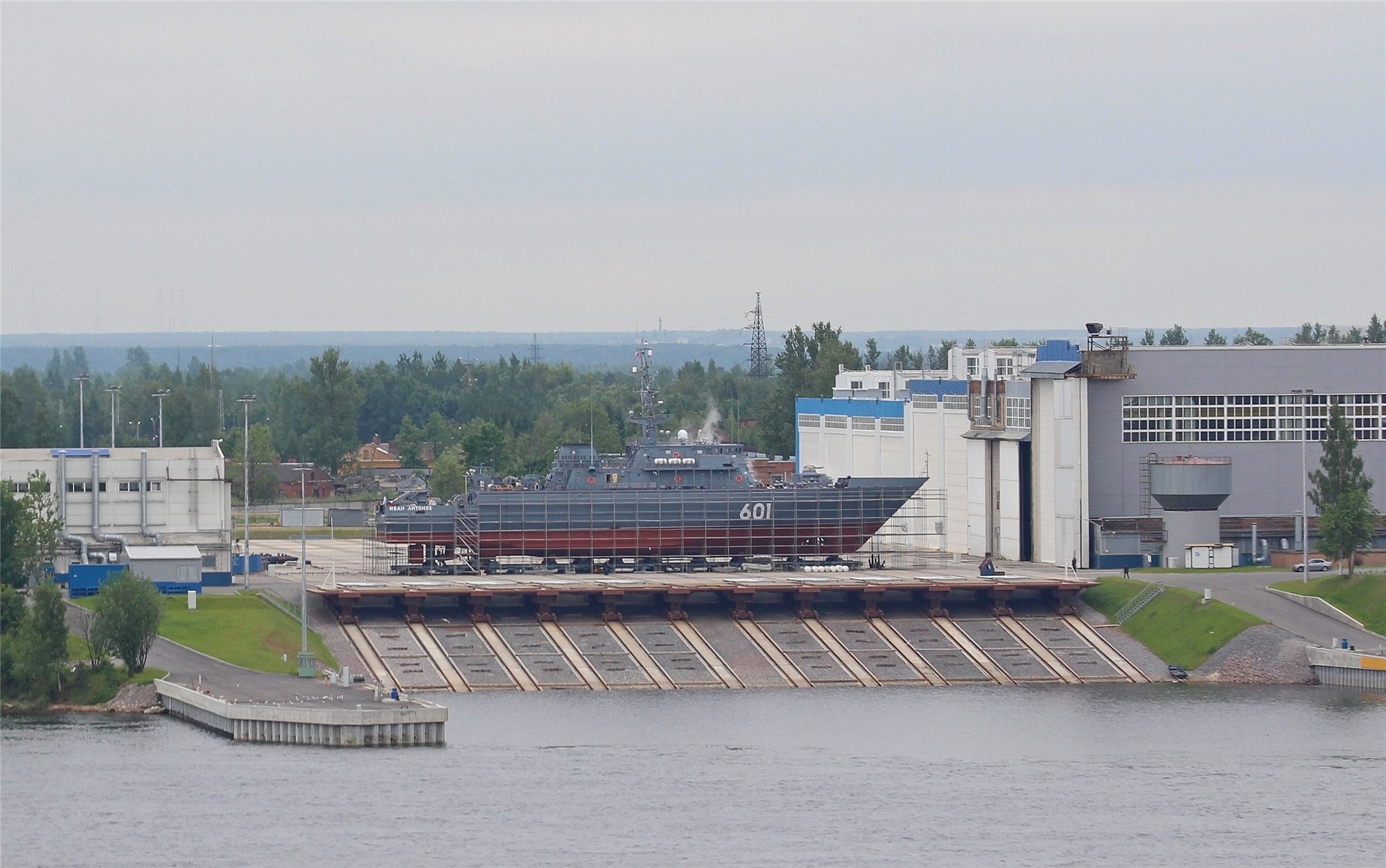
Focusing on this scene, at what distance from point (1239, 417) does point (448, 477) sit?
227ft

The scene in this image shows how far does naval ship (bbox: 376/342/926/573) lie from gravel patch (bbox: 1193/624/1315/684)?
2374cm

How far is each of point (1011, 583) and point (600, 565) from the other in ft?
69.6

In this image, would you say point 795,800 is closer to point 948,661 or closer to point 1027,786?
point 1027,786

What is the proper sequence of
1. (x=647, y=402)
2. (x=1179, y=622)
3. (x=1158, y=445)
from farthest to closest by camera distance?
(x=647, y=402)
(x=1158, y=445)
(x=1179, y=622)

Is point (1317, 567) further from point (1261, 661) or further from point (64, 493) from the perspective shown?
point (64, 493)

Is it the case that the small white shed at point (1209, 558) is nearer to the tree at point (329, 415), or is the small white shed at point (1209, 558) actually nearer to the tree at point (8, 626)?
the tree at point (8, 626)

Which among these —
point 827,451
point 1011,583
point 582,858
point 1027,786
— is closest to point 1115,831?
point 1027,786

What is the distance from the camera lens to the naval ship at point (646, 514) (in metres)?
108

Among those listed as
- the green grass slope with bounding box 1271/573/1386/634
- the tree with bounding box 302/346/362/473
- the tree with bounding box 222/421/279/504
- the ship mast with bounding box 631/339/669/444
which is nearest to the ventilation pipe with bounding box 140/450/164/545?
the ship mast with bounding box 631/339/669/444

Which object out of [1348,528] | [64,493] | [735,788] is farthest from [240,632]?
[1348,528]

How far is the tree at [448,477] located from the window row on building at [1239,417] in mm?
61676

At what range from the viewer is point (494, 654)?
305 ft

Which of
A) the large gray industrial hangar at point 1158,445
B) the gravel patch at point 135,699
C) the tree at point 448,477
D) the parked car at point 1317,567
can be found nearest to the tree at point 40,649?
the gravel patch at point 135,699

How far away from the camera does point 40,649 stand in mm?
82562
